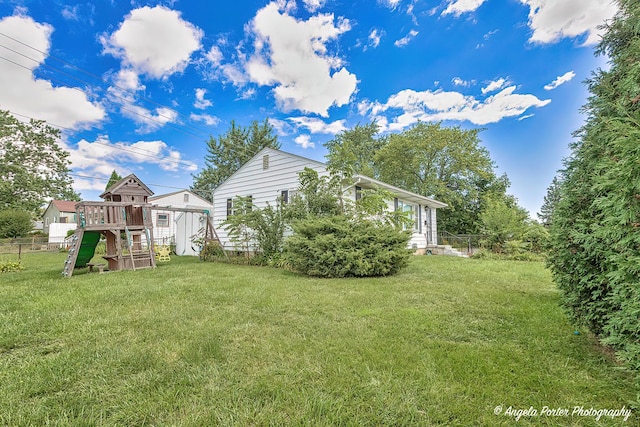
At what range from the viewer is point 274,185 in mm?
11109

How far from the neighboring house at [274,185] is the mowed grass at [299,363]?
5.64m

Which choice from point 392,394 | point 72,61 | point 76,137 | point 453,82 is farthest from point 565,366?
point 76,137

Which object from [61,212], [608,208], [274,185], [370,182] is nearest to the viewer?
[608,208]

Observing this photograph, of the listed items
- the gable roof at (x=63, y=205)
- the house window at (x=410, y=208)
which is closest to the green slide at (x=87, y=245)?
the house window at (x=410, y=208)

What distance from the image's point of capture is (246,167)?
12266 mm

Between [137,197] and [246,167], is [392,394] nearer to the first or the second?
[137,197]

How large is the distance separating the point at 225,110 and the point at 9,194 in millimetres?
21027

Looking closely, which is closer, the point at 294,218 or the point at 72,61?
the point at 294,218

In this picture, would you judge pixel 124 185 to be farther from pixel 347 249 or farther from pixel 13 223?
pixel 13 223

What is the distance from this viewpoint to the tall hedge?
187 centimetres

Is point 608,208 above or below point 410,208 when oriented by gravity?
below

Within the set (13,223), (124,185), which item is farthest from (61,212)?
(124,185)

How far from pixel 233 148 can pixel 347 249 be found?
24.9 m

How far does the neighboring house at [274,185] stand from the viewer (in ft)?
33.4
